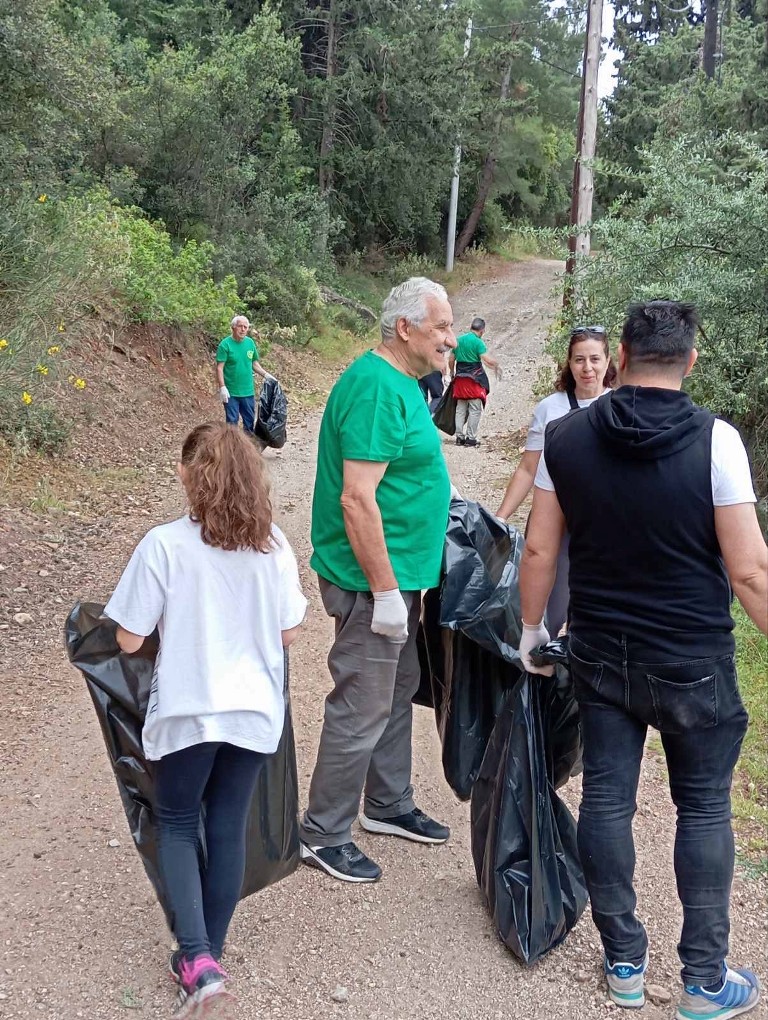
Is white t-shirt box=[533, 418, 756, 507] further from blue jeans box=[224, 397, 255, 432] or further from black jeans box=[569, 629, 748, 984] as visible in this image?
blue jeans box=[224, 397, 255, 432]

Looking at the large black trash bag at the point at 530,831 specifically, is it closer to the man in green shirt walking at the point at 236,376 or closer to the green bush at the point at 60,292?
the green bush at the point at 60,292

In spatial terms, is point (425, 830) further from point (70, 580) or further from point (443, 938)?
point (70, 580)

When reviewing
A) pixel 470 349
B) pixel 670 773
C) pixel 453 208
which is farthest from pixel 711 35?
pixel 670 773

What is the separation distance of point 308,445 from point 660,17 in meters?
32.8

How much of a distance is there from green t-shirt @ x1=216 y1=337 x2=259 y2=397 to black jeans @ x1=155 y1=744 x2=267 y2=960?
7598 mm

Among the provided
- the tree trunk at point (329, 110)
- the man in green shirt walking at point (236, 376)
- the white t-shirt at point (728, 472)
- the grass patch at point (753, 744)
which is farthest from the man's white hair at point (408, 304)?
the tree trunk at point (329, 110)

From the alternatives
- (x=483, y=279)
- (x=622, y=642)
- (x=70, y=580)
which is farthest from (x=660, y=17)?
(x=622, y=642)

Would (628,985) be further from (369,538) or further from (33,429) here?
(33,429)

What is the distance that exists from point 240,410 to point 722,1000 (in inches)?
317

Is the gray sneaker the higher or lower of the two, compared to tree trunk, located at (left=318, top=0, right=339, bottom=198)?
lower

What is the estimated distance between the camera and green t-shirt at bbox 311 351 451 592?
3.06 metres

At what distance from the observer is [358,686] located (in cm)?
323

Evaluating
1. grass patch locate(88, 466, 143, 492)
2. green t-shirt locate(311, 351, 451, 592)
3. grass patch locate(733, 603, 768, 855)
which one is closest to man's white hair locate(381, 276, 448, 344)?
green t-shirt locate(311, 351, 451, 592)

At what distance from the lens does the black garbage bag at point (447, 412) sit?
39.4ft
